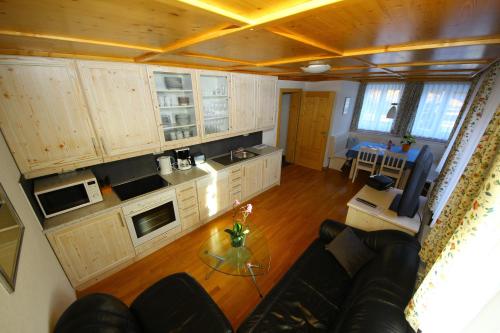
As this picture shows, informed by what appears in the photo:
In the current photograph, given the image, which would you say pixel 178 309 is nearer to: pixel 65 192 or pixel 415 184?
pixel 65 192

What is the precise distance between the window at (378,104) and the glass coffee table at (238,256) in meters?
5.29

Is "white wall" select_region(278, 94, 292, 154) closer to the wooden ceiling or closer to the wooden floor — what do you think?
the wooden floor

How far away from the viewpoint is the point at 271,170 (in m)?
3.99

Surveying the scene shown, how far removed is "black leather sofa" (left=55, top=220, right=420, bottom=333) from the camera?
1162mm

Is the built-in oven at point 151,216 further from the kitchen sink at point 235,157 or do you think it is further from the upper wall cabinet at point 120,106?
the kitchen sink at point 235,157

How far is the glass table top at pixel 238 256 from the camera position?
1894mm

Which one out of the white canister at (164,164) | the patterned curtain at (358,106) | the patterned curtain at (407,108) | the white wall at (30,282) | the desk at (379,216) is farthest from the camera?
the patterned curtain at (358,106)

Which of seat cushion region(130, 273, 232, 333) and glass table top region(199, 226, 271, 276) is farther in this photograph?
glass table top region(199, 226, 271, 276)

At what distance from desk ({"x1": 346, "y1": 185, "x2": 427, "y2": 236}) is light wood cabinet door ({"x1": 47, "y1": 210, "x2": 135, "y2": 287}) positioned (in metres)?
2.79

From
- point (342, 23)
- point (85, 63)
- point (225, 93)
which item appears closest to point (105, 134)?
point (85, 63)

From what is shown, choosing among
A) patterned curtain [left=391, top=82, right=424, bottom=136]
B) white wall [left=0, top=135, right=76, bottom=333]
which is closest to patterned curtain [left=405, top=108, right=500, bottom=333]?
white wall [left=0, top=135, right=76, bottom=333]

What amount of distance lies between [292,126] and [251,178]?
2501 mm

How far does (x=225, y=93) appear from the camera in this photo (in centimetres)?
306

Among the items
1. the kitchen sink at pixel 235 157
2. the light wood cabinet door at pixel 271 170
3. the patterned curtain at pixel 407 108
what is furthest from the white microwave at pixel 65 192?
the patterned curtain at pixel 407 108
